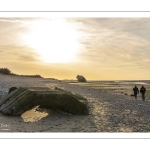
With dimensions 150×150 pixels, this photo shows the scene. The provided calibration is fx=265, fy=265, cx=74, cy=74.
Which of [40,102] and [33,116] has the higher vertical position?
[40,102]

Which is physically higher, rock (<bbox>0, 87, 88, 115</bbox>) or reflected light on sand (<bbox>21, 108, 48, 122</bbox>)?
rock (<bbox>0, 87, 88, 115</bbox>)

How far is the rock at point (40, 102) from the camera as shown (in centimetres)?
1088

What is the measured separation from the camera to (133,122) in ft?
35.5

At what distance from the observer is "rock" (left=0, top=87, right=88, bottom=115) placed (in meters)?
10.9

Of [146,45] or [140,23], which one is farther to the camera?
[146,45]

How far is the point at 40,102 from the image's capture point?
10.9 m

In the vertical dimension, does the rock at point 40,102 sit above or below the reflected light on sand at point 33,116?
above

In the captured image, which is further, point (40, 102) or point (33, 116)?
point (33, 116)
